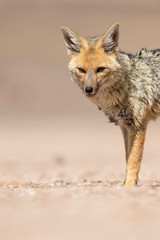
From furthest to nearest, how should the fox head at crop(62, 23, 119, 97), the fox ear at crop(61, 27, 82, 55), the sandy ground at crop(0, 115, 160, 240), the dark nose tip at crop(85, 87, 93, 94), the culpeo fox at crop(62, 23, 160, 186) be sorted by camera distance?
the fox ear at crop(61, 27, 82, 55)
the culpeo fox at crop(62, 23, 160, 186)
the fox head at crop(62, 23, 119, 97)
the dark nose tip at crop(85, 87, 93, 94)
the sandy ground at crop(0, 115, 160, 240)

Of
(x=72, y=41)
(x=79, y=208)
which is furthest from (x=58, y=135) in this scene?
(x=79, y=208)

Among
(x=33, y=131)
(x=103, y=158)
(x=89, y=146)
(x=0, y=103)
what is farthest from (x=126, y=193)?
(x=0, y=103)

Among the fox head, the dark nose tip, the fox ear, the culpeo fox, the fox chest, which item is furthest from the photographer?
the fox ear

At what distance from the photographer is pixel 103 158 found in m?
16.8

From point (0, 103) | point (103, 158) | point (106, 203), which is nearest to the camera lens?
point (106, 203)

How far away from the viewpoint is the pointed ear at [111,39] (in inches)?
326

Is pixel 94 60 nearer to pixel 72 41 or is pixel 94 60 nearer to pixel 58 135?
pixel 72 41

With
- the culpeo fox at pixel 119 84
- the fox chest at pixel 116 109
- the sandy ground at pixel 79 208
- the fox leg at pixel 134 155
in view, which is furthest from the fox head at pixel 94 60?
the sandy ground at pixel 79 208

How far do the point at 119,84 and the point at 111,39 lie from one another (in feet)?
2.10

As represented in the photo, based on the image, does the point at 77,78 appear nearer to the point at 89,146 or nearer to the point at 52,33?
the point at 89,146

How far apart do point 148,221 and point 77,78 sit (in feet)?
11.2

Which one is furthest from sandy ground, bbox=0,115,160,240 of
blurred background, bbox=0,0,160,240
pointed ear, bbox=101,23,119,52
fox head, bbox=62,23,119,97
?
pointed ear, bbox=101,23,119,52

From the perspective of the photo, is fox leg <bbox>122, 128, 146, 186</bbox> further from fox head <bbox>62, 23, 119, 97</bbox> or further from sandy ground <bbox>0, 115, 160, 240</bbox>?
fox head <bbox>62, 23, 119, 97</bbox>

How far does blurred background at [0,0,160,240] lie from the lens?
5.52 meters
